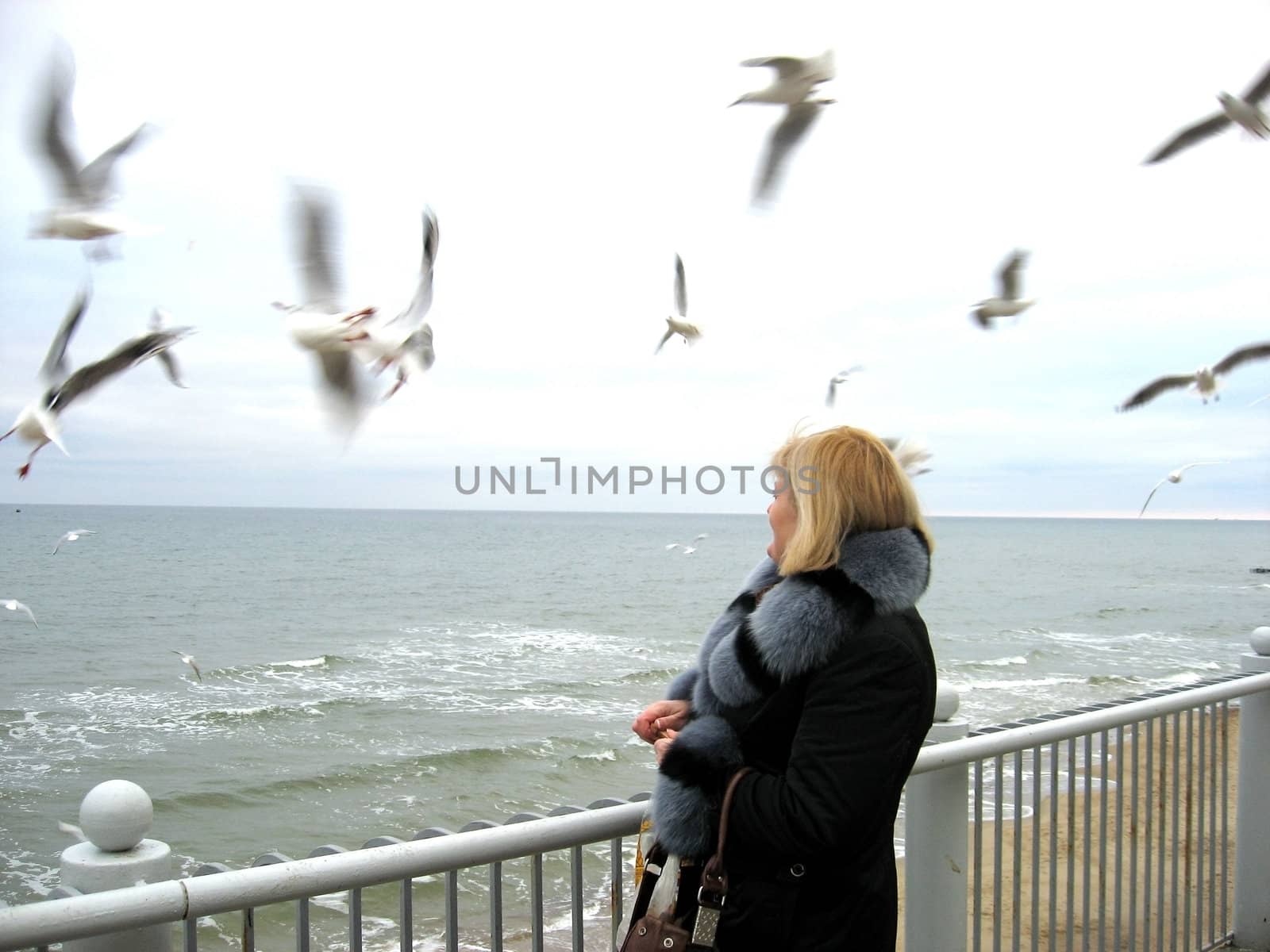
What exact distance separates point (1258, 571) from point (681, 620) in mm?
49563

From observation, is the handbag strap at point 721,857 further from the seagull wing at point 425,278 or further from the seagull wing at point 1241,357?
the seagull wing at point 1241,357

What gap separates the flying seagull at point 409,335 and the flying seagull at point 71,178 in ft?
2.98

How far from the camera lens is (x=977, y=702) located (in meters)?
18.1

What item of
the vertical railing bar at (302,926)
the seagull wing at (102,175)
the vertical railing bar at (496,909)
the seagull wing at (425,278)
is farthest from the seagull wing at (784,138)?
the vertical railing bar at (302,926)

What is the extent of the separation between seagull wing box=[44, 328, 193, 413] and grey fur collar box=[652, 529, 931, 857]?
71.7 inches

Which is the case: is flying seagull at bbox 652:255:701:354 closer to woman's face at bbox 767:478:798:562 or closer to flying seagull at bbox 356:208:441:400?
flying seagull at bbox 356:208:441:400

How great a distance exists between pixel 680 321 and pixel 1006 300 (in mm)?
2005

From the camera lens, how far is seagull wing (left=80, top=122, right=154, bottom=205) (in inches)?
128

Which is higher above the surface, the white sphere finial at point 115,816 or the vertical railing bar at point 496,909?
the white sphere finial at point 115,816

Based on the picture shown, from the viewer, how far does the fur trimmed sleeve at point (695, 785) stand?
66.1 inches

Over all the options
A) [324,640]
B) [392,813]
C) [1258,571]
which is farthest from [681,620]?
[1258,571]

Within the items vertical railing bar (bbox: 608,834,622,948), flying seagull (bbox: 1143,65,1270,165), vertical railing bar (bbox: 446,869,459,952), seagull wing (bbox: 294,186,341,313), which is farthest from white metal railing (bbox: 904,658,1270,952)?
flying seagull (bbox: 1143,65,1270,165)

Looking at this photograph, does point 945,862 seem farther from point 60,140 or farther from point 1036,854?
point 60,140

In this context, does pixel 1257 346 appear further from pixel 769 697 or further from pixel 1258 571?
pixel 1258 571
